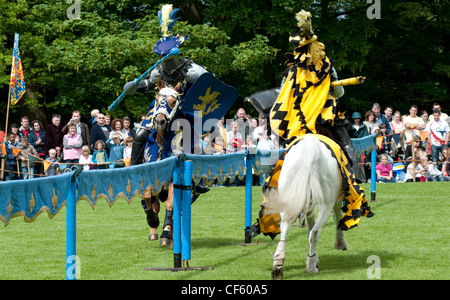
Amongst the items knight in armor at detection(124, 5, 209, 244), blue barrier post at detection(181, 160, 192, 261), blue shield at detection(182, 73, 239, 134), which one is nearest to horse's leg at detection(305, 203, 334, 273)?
blue barrier post at detection(181, 160, 192, 261)

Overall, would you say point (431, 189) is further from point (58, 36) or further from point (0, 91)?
point (0, 91)

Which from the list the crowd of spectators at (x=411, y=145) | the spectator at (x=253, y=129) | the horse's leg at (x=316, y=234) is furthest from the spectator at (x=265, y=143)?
the horse's leg at (x=316, y=234)

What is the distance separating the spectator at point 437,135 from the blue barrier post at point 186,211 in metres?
12.3

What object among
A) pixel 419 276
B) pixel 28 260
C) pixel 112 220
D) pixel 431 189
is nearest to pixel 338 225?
pixel 419 276

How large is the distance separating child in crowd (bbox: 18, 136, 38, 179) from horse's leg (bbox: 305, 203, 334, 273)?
35.4ft

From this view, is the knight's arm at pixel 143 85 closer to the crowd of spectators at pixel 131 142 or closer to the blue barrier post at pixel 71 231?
the blue barrier post at pixel 71 231

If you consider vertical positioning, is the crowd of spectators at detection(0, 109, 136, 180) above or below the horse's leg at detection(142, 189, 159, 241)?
above

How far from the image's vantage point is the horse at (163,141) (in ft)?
31.2

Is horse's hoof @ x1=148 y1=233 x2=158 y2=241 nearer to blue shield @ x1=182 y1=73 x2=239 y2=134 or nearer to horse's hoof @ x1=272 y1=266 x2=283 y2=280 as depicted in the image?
blue shield @ x1=182 y1=73 x2=239 y2=134

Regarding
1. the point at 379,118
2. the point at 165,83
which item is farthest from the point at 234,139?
the point at 165,83

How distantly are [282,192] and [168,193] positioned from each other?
2.65 m

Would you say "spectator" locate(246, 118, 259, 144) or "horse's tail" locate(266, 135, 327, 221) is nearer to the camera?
"horse's tail" locate(266, 135, 327, 221)

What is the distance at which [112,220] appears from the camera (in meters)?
13.1

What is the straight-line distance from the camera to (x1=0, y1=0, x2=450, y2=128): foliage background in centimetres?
2275
